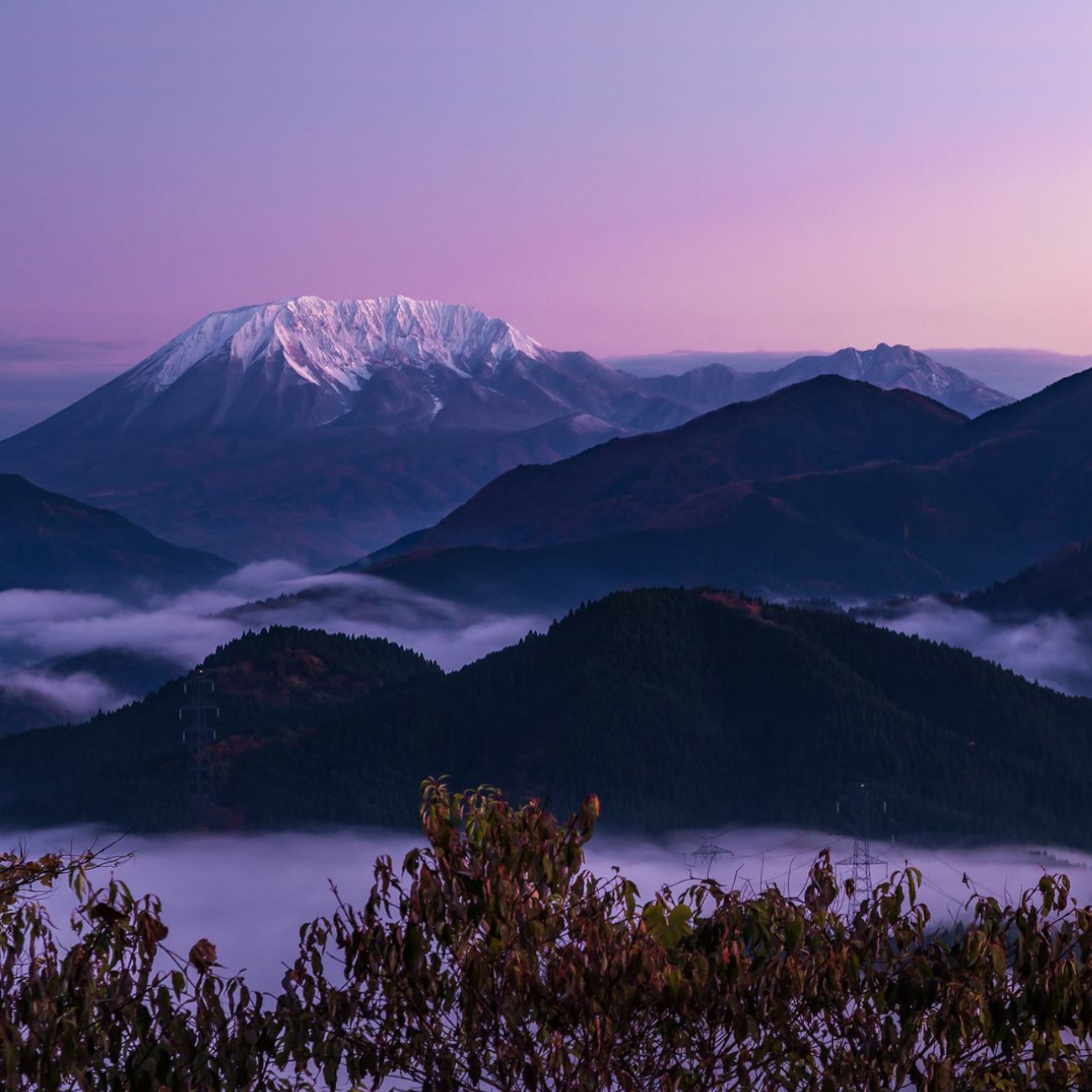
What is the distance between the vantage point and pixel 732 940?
86.3 feet

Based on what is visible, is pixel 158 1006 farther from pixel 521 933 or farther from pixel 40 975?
pixel 521 933

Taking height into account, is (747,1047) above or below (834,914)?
below

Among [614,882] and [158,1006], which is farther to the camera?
[614,882]

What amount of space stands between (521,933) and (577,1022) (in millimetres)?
1810

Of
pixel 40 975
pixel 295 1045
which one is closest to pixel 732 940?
pixel 295 1045

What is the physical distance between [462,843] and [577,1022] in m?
3.59

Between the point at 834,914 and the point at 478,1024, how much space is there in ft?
21.5

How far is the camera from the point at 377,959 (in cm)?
2722

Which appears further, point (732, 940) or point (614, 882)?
point (614, 882)

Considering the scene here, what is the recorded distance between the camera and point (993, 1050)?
1113 inches

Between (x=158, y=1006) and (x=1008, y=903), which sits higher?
(x=1008, y=903)

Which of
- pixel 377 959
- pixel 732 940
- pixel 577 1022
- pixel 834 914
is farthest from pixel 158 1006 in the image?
pixel 834 914

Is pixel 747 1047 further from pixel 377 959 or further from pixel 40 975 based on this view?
pixel 40 975

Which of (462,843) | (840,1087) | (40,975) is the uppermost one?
(462,843)
